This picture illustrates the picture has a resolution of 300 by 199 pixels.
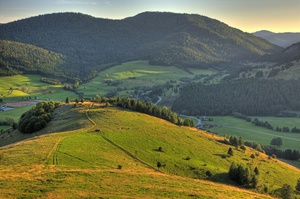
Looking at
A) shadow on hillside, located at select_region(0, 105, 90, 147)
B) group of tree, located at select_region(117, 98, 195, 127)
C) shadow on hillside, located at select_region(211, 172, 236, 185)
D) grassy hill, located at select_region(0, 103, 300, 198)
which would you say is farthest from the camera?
group of tree, located at select_region(117, 98, 195, 127)

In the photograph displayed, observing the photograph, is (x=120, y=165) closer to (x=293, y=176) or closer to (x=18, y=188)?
(x=18, y=188)

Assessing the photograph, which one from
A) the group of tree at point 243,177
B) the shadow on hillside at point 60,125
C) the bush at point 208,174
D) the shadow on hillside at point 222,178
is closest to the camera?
the shadow on hillside at point 222,178

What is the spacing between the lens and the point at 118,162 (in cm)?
6662

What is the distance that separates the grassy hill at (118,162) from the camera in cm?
4809

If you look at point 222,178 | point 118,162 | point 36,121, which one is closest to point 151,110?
point 36,121

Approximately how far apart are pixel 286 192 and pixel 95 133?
191 feet

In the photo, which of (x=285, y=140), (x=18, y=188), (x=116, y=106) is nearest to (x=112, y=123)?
(x=116, y=106)

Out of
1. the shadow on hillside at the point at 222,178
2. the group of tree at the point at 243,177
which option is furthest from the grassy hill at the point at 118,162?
the group of tree at the point at 243,177

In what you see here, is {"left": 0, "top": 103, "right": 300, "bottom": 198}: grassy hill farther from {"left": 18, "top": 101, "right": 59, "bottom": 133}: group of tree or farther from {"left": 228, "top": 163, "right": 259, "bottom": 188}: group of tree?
{"left": 18, "top": 101, "right": 59, "bottom": 133}: group of tree

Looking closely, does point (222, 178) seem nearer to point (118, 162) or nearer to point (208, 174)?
point (208, 174)

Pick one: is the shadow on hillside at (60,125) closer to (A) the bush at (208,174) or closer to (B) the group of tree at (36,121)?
(B) the group of tree at (36,121)

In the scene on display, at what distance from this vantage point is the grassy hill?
48.1 meters

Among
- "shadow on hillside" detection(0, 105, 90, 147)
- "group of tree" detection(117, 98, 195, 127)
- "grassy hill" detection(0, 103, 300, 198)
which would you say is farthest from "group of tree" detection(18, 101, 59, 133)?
Result: "group of tree" detection(117, 98, 195, 127)

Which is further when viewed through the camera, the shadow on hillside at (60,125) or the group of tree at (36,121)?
the group of tree at (36,121)
